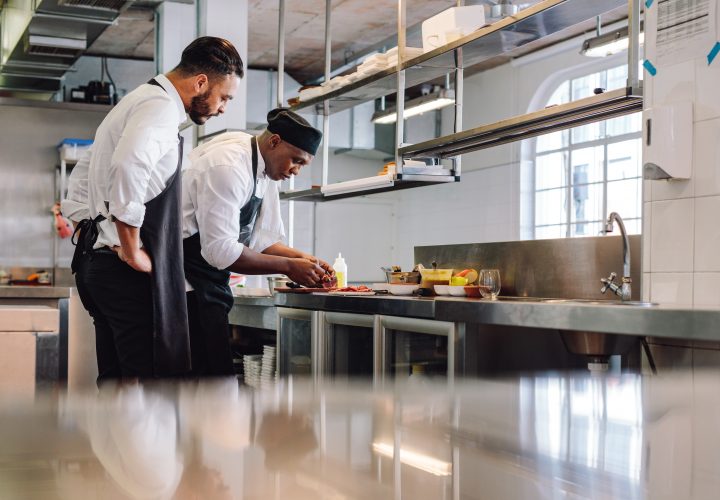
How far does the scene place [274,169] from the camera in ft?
10.6

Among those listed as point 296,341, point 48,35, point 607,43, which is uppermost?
point 607,43

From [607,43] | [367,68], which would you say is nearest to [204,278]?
[367,68]

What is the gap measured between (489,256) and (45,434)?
3.77 meters

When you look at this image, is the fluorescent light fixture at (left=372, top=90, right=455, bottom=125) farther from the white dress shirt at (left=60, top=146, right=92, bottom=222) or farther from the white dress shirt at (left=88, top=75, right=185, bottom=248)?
the white dress shirt at (left=88, top=75, right=185, bottom=248)

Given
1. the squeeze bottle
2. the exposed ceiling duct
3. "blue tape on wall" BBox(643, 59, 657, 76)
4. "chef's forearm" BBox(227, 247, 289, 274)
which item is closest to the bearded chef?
"chef's forearm" BBox(227, 247, 289, 274)

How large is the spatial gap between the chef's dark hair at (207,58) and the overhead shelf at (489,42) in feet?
4.51

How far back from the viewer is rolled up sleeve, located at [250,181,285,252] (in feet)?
11.3

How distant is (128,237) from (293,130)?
0.99 metres

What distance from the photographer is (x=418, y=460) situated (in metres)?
0.31

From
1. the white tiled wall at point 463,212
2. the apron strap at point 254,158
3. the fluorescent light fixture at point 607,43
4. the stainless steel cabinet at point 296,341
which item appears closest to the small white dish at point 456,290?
the stainless steel cabinet at point 296,341

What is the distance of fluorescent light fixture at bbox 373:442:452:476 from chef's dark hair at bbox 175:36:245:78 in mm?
2415

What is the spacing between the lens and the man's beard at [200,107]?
2656 millimetres

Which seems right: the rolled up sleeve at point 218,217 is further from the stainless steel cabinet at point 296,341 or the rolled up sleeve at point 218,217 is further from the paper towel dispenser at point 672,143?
the paper towel dispenser at point 672,143

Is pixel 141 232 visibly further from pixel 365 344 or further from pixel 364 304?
pixel 365 344
